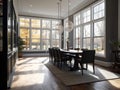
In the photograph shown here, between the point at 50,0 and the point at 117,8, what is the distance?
3854mm

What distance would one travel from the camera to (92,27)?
7.61 m

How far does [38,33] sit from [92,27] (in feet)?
18.4

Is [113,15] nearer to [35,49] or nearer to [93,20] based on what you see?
[93,20]

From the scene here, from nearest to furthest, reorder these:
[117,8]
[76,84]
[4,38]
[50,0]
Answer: [4,38], [76,84], [117,8], [50,0]

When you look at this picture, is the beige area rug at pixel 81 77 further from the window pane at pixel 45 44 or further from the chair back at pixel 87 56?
the window pane at pixel 45 44

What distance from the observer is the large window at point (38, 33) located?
10930mm

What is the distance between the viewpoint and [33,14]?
35.7ft

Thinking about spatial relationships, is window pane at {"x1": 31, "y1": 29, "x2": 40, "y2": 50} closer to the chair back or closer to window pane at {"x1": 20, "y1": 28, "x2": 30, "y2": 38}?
window pane at {"x1": 20, "y1": 28, "x2": 30, "y2": 38}

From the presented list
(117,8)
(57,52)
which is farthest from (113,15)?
(57,52)

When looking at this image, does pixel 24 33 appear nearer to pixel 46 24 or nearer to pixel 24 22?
pixel 24 22

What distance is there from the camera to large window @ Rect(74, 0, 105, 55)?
6.80 metres

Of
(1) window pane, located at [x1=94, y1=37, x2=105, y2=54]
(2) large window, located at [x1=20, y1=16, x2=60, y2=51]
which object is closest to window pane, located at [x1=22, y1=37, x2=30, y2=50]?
(2) large window, located at [x1=20, y1=16, x2=60, y2=51]

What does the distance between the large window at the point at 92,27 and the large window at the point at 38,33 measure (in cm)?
310

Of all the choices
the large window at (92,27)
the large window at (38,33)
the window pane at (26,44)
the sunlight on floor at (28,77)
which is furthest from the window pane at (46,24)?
the sunlight on floor at (28,77)
